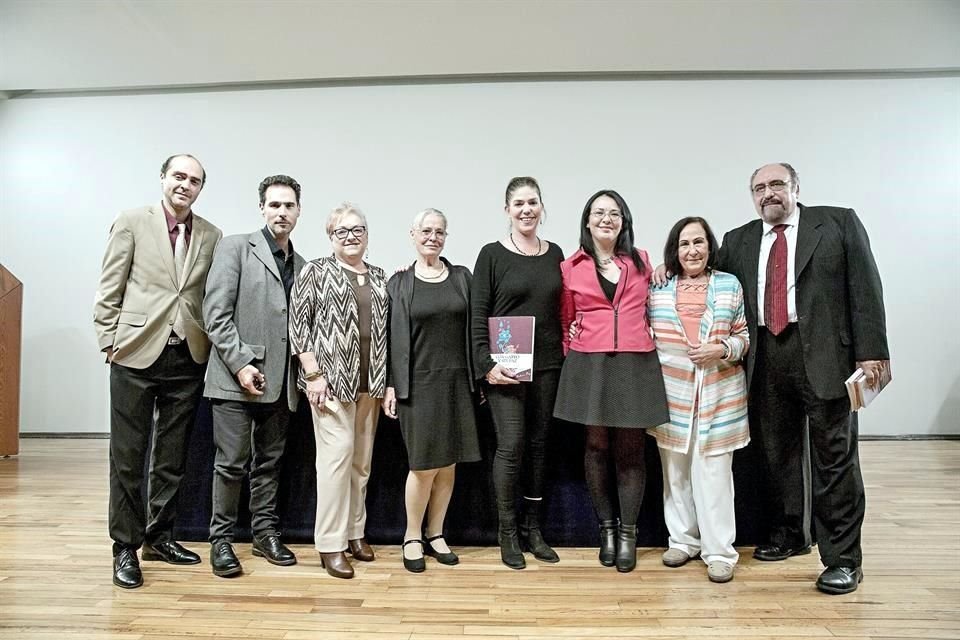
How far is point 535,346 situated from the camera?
2475 mm

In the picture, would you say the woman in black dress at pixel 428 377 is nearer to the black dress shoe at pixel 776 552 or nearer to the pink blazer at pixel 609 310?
the pink blazer at pixel 609 310

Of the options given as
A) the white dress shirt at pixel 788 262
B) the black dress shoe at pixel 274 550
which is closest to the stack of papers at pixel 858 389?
the white dress shirt at pixel 788 262

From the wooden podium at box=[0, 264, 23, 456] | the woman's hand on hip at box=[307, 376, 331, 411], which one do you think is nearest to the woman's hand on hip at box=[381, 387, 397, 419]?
the woman's hand on hip at box=[307, 376, 331, 411]

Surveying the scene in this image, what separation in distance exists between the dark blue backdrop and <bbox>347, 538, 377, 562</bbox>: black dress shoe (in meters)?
0.19

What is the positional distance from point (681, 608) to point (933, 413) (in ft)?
15.8

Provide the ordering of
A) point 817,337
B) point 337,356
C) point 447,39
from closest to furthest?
point 817,337 < point 337,356 < point 447,39

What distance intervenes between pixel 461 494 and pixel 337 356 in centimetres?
88

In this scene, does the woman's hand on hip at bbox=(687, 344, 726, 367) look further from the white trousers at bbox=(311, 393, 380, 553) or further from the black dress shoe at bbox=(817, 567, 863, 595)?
the white trousers at bbox=(311, 393, 380, 553)

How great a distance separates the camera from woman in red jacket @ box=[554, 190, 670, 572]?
2.39 meters

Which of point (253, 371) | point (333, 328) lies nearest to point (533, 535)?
point (333, 328)

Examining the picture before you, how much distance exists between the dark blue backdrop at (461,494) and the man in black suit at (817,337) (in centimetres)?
39

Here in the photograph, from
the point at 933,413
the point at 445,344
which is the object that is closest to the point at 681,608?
the point at 445,344

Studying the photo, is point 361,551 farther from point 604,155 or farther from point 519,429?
point 604,155

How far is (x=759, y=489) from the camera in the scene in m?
2.71
